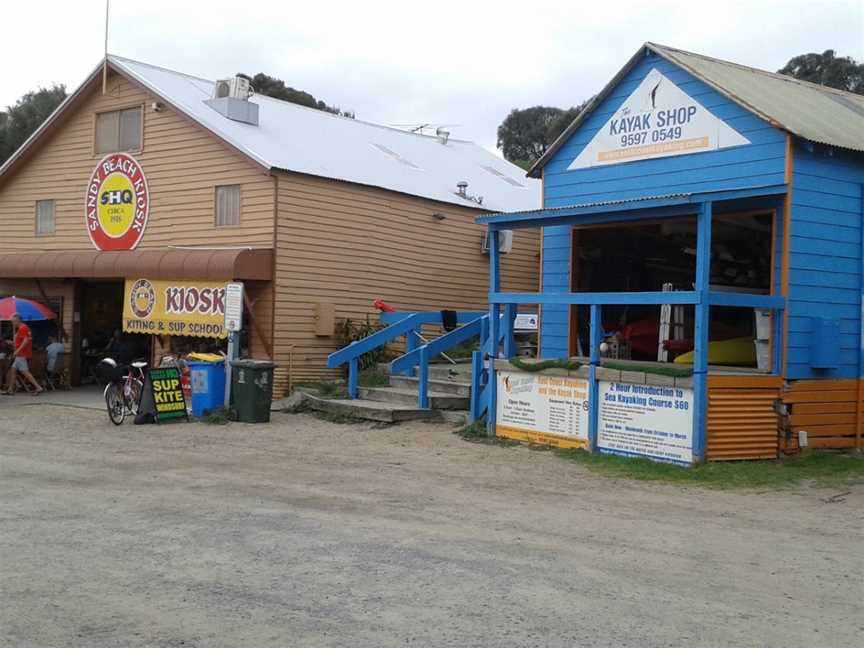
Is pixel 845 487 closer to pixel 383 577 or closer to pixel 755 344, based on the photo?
pixel 755 344

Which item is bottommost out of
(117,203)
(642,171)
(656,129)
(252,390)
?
(252,390)

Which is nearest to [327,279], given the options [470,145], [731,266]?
[731,266]

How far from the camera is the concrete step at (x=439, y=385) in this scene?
15828 millimetres

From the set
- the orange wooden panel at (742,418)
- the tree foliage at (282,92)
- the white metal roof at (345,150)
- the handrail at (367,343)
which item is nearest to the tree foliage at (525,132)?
the tree foliage at (282,92)

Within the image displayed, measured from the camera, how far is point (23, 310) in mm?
20734

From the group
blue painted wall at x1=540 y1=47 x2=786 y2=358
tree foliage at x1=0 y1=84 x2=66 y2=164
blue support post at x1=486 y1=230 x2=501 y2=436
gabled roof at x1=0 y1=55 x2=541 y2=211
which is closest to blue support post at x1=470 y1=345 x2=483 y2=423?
blue support post at x1=486 y1=230 x2=501 y2=436

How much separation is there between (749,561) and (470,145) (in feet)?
74.3

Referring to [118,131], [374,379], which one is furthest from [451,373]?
[118,131]

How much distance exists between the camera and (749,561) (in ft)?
23.4

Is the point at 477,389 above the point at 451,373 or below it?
below

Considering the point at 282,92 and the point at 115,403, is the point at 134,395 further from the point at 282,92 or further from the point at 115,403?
the point at 282,92

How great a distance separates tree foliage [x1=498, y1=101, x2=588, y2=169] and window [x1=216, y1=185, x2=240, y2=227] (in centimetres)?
5531

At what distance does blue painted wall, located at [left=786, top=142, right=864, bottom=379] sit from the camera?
1234 centimetres

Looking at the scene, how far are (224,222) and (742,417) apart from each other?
11277 millimetres
